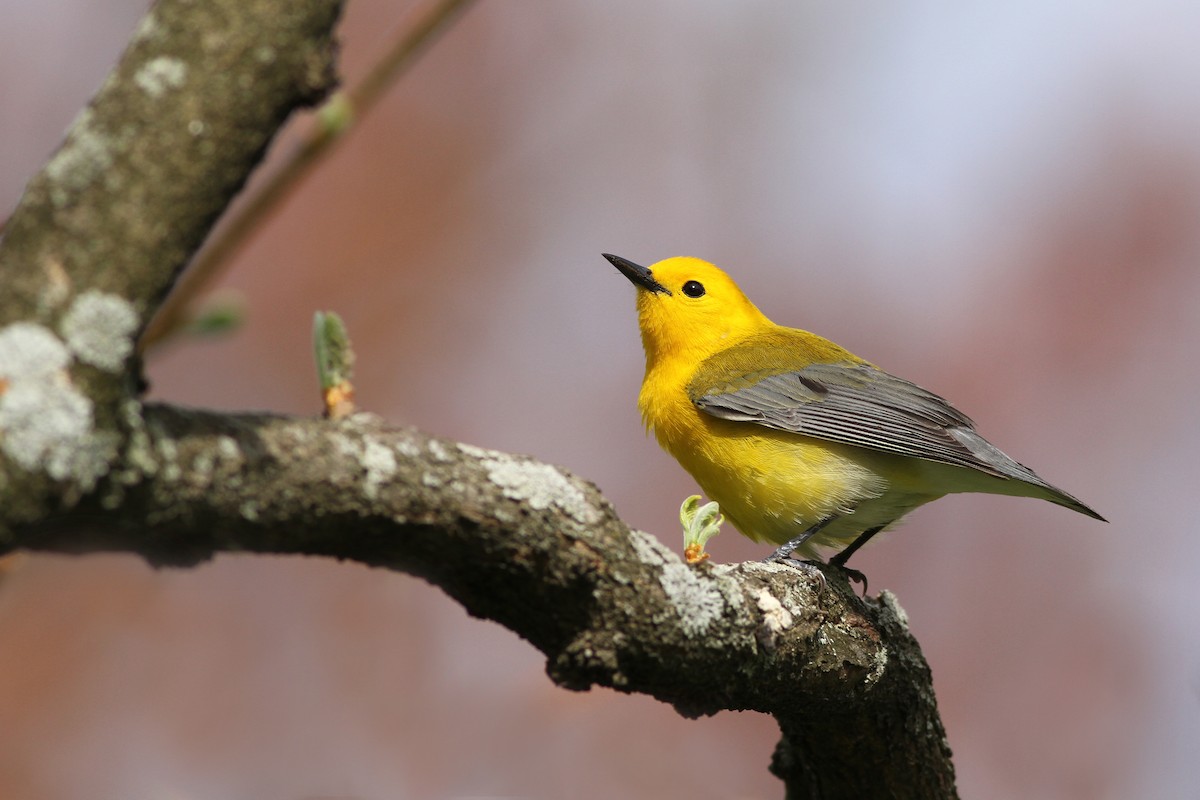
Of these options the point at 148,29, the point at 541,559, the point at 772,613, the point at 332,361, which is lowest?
the point at 772,613

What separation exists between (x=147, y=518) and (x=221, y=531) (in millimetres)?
117

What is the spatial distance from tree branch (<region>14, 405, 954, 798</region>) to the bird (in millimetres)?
867

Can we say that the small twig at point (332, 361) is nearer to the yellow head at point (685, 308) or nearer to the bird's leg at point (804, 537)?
the bird's leg at point (804, 537)

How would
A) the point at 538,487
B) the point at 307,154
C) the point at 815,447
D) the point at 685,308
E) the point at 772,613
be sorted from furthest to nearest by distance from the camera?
the point at 685,308, the point at 815,447, the point at 772,613, the point at 538,487, the point at 307,154

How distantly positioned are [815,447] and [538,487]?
239 centimetres

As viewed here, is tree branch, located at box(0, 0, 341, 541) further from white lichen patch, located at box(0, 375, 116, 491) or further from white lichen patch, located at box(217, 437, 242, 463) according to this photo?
white lichen patch, located at box(217, 437, 242, 463)

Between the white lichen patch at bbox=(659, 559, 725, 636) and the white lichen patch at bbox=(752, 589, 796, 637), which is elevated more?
the white lichen patch at bbox=(659, 559, 725, 636)

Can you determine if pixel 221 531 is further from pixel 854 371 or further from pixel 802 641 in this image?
pixel 854 371

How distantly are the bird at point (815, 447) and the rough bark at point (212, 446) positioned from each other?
190cm

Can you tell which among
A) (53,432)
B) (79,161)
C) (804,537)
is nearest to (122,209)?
(79,161)

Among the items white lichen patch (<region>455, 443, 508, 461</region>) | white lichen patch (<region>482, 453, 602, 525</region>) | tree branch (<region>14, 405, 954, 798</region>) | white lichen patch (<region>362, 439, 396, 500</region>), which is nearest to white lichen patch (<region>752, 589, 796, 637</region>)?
tree branch (<region>14, 405, 954, 798</region>)

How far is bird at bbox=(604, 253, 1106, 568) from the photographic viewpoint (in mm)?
3988

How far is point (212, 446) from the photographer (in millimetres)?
→ 1492

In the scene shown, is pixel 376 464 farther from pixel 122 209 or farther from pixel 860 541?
pixel 860 541
